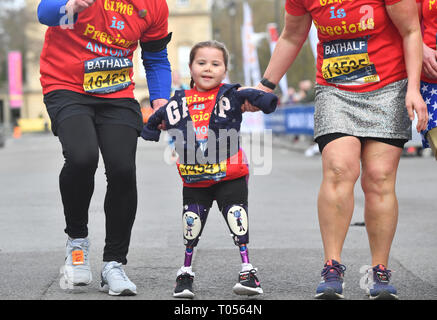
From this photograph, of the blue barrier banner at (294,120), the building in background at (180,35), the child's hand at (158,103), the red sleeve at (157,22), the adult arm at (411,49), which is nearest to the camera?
the adult arm at (411,49)

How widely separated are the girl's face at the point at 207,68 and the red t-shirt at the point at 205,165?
4 centimetres

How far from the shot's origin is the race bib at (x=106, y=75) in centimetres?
439

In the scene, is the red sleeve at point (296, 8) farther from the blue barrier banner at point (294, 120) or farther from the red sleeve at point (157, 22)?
the blue barrier banner at point (294, 120)

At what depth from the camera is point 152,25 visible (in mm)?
4703

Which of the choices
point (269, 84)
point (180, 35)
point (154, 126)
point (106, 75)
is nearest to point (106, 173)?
point (154, 126)

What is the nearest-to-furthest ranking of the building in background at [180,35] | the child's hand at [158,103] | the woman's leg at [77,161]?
the woman's leg at [77,161] → the child's hand at [158,103] → the building in background at [180,35]

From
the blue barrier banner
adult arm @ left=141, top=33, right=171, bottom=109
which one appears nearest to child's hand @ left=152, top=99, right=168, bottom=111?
adult arm @ left=141, top=33, right=171, bottom=109

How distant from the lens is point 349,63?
4219 millimetres

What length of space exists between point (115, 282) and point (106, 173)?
0.55 m

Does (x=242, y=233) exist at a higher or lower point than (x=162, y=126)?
lower

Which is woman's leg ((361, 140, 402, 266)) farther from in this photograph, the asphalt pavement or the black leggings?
the black leggings

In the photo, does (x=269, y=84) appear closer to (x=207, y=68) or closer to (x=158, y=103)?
(x=207, y=68)

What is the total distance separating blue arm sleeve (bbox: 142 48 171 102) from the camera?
191 inches

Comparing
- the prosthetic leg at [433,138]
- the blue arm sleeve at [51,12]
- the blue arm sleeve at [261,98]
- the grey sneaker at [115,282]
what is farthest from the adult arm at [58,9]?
the prosthetic leg at [433,138]
